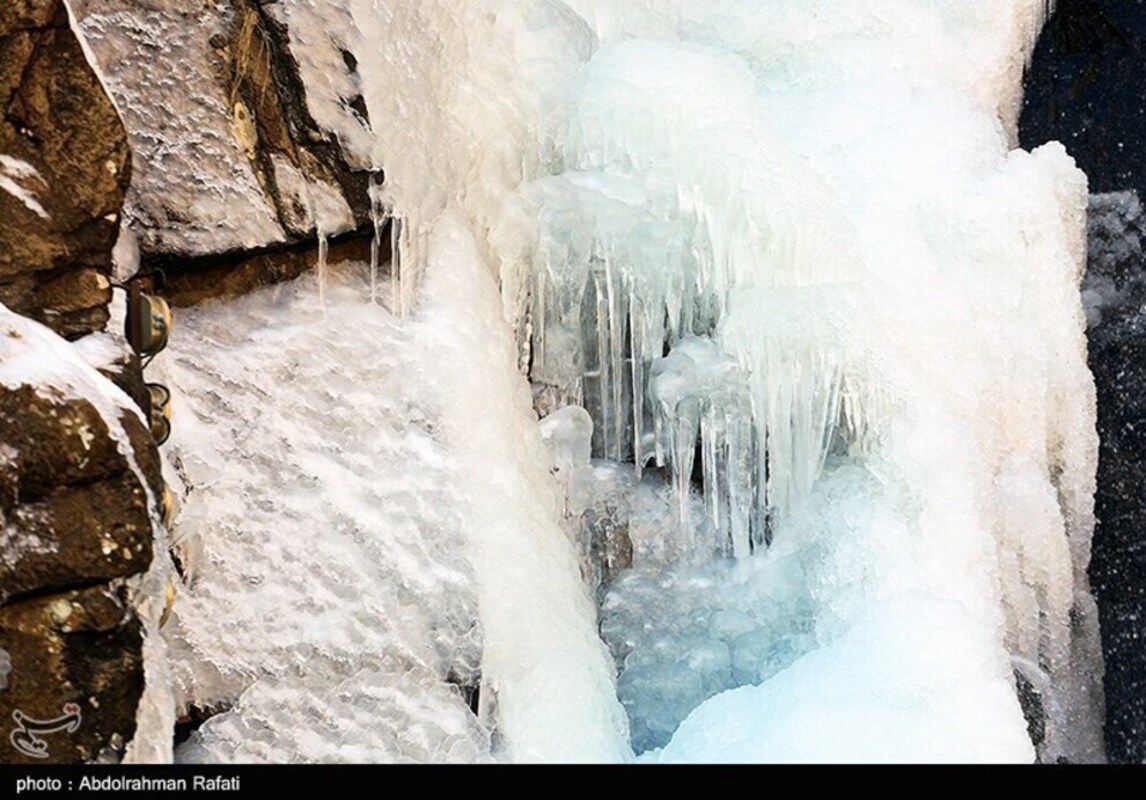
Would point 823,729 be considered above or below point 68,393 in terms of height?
below

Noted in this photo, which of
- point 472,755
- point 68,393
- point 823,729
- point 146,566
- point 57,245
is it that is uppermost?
point 57,245

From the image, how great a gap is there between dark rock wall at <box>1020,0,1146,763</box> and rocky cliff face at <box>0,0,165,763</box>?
3303 mm

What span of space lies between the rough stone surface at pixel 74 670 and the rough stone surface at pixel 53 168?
1.86 feet

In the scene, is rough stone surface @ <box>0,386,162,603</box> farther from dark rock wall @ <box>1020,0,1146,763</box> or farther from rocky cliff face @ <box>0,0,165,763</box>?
dark rock wall @ <box>1020,0,1146,763</box>

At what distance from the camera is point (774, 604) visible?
4113 millimetres

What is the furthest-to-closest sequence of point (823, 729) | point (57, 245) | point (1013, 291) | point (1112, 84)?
1. point (1112, 84)
2. point (1013, 291)
3. point (823, 729)
4. point (57, 245)

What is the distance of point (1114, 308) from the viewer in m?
4.90

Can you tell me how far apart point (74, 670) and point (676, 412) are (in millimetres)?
2188

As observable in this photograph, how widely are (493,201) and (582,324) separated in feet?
1.51

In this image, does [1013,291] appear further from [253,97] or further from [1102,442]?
[253,97]

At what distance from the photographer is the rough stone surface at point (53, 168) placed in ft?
8.36

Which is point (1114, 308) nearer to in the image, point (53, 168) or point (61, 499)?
point (53, 168)

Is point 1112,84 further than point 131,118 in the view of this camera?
Yes

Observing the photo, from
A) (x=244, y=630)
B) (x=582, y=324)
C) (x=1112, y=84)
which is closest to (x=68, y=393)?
(x=244, y=630)
